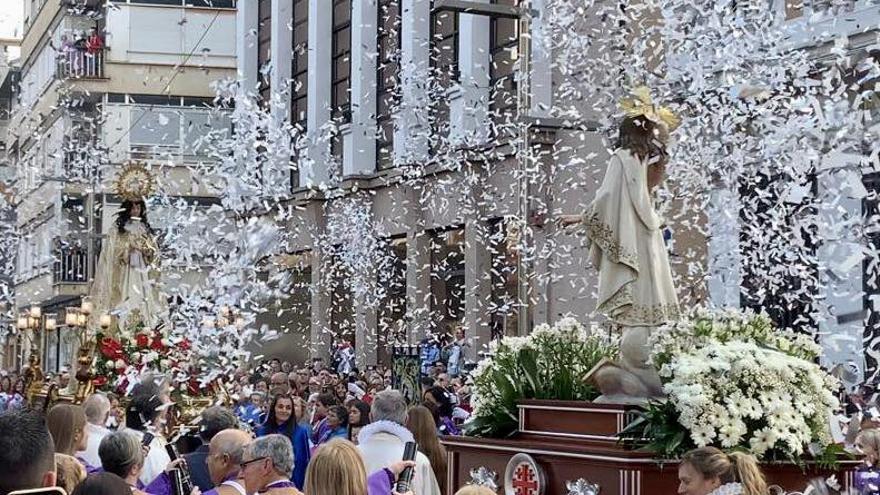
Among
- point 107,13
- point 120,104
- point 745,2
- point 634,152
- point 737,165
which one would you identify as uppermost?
point 107,13

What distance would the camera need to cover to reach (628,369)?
1064 cm

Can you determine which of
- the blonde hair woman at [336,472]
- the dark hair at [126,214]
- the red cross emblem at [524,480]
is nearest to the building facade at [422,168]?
the dark hair at [126,214]

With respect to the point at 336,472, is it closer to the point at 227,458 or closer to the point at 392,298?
the point at 227,458

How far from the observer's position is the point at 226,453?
8.59 metres

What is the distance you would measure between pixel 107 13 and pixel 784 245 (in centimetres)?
3862

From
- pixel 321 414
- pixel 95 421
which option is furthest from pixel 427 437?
pixel 321 414

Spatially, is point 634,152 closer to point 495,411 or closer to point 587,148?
point 495,411

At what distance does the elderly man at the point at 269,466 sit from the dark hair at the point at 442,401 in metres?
6.37

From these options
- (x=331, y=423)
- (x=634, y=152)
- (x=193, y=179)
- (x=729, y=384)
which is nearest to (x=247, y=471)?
(x=729, y=384)

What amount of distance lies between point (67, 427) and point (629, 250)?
3794mm

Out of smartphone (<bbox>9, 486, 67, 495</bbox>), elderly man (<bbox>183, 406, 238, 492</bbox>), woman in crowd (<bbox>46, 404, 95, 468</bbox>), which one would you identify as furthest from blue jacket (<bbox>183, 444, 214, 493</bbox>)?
smartphone (<bbox>9, 486, 67, 495</bbox>)

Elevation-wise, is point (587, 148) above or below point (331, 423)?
above

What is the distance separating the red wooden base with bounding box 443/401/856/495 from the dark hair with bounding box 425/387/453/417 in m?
2.70

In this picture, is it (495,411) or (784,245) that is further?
(784,245)
